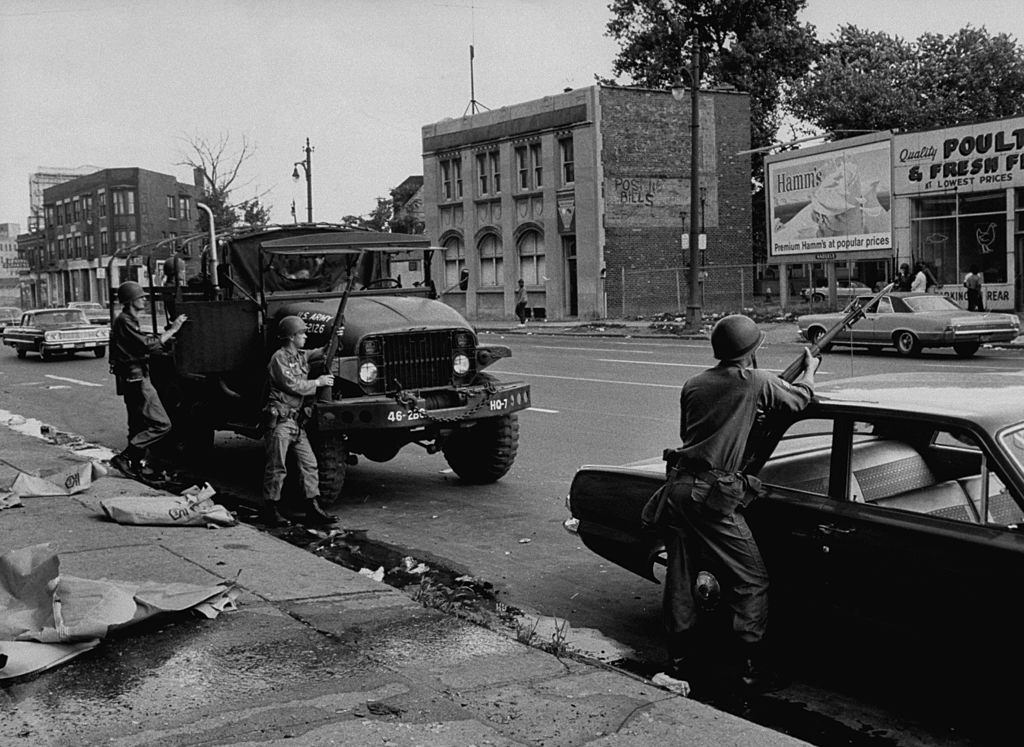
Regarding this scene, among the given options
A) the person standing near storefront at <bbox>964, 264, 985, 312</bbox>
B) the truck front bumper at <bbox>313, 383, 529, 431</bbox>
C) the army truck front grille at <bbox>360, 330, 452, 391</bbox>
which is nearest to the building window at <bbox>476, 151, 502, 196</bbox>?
the person standing near storefront at <bbox>964, 264, 985, 312</bbox>

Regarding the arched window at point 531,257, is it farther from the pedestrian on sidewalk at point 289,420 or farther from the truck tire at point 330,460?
the pedestrian on sidewalk at point 289,420

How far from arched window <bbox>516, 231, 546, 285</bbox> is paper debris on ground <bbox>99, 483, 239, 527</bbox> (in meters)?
38.0

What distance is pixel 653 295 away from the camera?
44469 millimetres

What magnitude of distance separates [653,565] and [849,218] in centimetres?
3190

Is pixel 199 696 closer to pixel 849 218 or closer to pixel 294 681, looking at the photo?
pixel 294 681

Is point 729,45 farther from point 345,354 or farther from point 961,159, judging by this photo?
point 345,354

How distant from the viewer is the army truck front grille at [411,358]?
9.30 meters

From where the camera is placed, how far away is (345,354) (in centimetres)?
926

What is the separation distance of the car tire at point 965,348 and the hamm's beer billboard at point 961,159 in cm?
1018

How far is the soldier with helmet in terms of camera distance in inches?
203

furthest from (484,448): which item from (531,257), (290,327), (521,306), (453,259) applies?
(453,259)

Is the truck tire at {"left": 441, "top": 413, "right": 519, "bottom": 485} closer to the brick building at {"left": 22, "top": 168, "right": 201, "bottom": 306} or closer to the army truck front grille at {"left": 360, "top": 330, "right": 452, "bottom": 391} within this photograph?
the army truck front grille at {"left": 360, "top": 330, "right": 452, "bottom": 391}

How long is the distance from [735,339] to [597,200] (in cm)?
3868

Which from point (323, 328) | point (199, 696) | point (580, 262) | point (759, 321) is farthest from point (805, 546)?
point (580, 262)
